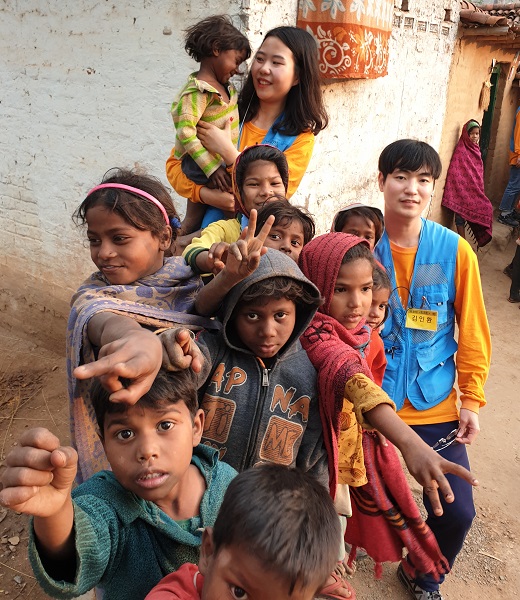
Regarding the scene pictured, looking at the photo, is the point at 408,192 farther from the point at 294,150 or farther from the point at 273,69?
the point at 273,69

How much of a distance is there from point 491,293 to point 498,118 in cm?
422

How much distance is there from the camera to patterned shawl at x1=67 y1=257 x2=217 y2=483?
149cm

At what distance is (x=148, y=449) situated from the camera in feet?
4.01

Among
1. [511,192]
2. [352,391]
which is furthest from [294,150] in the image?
[511,192]

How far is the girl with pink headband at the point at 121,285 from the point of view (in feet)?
4.84

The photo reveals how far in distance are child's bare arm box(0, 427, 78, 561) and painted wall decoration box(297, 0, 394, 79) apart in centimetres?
330

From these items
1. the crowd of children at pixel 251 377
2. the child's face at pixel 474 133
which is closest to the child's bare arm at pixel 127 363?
the crowd of children at pixel 251 377

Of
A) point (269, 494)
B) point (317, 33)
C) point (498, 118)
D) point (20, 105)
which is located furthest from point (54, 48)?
point (498, 118)

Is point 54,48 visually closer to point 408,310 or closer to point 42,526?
point 408,310

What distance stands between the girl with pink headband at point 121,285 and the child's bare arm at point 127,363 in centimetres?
10

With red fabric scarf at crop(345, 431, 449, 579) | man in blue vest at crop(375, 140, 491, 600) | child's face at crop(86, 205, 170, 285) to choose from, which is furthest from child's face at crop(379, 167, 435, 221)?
child's face at crop(86, 205, 170, 285)

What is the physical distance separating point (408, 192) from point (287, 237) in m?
0.70

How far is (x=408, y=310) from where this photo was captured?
246 cm

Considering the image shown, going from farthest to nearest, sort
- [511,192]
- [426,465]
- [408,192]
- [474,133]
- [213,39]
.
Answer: [511,192]
[474,133]
[213,39]
[408,192]
[426,465]
